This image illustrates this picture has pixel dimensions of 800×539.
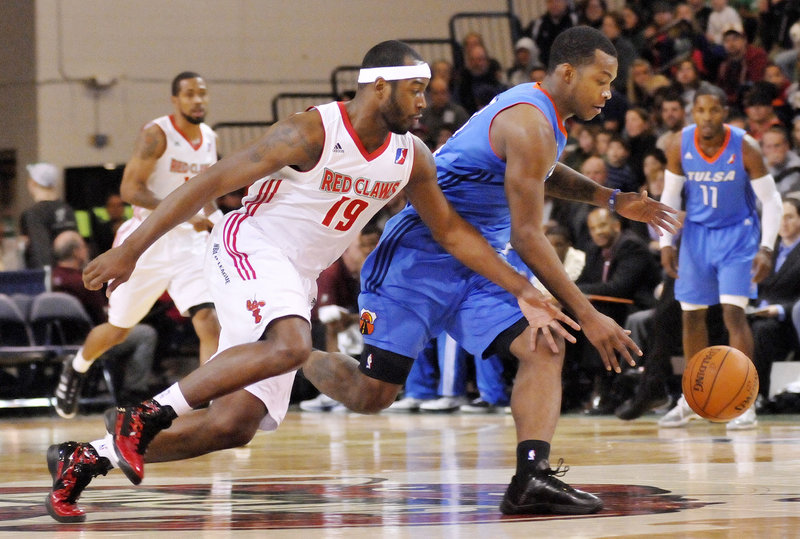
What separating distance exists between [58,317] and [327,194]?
7933 millimetres

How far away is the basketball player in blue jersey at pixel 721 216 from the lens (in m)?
8.98

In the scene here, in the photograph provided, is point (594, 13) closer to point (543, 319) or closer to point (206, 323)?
point (206, 323)

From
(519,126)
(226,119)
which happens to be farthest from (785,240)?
(226,119)

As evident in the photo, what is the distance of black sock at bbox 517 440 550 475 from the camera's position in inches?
186

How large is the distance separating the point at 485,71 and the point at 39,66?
5.36 m

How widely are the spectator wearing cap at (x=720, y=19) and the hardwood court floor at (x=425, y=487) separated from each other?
717cm

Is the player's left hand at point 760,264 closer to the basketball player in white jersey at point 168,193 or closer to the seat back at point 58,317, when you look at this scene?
the basketball player in white jersey at point 168,193

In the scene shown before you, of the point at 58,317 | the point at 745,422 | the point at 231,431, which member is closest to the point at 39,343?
the point at 58,317

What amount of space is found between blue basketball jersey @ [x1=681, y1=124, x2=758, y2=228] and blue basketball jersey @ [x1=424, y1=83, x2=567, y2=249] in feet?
12.8

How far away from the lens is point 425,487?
5586mm

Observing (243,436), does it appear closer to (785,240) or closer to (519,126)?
(519,126)

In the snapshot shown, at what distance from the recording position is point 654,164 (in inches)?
460

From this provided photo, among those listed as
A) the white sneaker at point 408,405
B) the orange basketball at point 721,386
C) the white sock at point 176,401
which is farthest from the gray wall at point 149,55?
the white sock at point 176,401

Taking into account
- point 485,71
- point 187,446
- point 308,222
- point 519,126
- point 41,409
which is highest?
point 485,71
